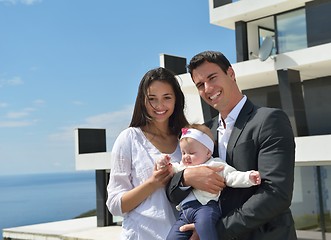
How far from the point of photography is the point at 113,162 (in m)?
2.72

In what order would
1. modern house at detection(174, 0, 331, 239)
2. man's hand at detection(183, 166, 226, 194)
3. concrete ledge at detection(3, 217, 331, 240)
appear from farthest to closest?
concrete ledge at detection(3, 217, 331, 240)
modern house at detection(174, 0, 331, 239)
man's hand at detection(183, 166, 226, 194)

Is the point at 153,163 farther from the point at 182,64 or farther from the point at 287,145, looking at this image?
the point at 182,64

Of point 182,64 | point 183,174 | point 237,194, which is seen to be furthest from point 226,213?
point 182,64

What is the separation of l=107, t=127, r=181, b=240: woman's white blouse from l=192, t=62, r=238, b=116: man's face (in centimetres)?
52

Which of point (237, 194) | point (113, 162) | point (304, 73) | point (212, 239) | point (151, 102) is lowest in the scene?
point (212, 239)

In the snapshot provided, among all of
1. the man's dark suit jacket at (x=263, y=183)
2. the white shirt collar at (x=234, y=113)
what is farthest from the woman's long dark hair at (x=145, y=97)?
the man's dark suit jacket at (x=263, y=183)

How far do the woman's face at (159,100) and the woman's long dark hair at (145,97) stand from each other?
0.03 meters

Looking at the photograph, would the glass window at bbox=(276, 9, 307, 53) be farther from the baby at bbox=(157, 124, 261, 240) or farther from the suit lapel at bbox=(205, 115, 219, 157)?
the baby at bbox=(157, 124, 261, 240)

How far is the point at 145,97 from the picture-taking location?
2.73 metres

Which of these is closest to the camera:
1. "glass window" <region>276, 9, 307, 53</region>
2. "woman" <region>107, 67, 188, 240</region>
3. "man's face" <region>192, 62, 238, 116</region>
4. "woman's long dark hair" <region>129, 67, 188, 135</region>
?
"man's face" <region>192, 62, 238, 116</region>

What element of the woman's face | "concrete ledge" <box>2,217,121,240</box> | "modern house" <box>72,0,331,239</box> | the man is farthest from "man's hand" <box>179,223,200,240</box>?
"concrete ledge" <box>2,217,121,240</box>

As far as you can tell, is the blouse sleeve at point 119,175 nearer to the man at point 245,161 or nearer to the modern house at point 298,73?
the man at point 245,161

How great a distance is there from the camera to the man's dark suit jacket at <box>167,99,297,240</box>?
2076 mm

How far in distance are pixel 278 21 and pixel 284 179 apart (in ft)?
39.8
